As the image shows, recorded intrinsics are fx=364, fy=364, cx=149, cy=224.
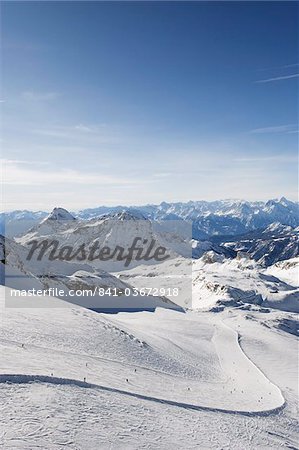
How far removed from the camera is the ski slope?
653 inches

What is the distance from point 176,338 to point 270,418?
22836 millimetres

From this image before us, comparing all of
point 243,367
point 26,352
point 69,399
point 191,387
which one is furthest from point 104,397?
point 243,367

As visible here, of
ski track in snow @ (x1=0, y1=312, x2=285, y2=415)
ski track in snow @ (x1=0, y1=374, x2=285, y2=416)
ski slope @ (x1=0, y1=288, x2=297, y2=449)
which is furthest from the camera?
ski track in snow @ (x1=0, y1=312, x2=285, y2=415)

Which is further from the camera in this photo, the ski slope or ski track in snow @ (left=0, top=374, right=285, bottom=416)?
ski track in snow @ (left=0, top=374, right=285, bottom=416)

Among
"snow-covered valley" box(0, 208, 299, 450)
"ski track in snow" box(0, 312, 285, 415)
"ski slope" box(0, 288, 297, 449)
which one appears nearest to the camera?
"ski slope" box(0, 288, 297, 449)

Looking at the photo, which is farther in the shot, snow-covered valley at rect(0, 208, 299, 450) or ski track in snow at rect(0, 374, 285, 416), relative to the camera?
ski track in snow at rect(0, 374, 285, 416)

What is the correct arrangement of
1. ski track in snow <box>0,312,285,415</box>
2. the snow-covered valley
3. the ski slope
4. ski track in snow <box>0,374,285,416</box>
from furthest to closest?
1. ski track in snow <box>0,312,285,415</box>
2. ski track in snow <box>0,374,285,416</box>
3. the snow-covered valley
4. the ski slope

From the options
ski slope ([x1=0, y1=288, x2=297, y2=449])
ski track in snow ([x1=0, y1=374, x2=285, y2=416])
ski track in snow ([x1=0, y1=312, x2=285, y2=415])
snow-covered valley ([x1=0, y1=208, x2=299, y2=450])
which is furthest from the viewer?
ski track in snow ([x1=0, y1=312, x2=285, y2=415])

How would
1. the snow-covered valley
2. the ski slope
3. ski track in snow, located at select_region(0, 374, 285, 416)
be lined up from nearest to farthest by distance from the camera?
the ski slope
the snow-covered valley
ski track in snow, located at select_region(0, 374, 285, 416)

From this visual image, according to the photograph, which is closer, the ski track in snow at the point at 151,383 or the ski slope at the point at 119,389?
the ski slope at the point at 119,389

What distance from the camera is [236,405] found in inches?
1048

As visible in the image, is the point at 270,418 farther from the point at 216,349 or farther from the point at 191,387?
the point at 216,349

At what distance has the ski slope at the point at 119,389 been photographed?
1659cm

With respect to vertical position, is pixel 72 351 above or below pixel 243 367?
above
